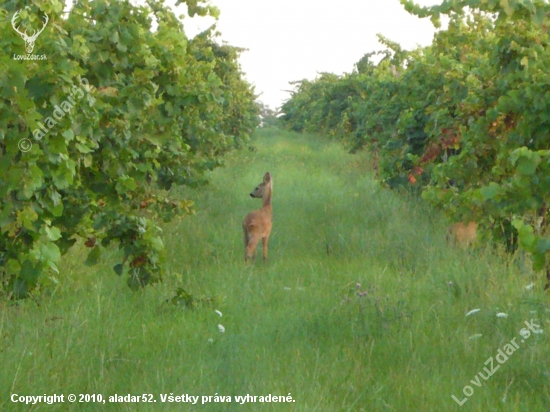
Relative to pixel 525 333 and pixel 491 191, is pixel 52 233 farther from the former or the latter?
pixel 525 333

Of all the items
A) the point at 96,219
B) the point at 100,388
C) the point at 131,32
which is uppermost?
the point at 131,32

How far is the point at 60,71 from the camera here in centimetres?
538

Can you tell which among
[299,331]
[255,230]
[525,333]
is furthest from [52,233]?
[255,230]

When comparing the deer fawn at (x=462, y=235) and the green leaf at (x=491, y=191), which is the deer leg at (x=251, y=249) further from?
the green leaf at (x=491, y=191)

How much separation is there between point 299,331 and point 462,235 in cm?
406

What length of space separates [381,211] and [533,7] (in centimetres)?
889

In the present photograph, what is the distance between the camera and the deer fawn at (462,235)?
9633 mm

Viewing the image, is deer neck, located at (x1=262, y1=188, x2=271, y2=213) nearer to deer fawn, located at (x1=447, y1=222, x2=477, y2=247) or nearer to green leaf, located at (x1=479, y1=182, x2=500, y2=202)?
deer fawn, located at (x1=447, y1=222, x2=477, y2=247)

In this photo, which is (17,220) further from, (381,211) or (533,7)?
(381,211)

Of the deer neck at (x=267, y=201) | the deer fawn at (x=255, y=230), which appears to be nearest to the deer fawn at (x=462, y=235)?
the deer fawn at (x=255, y=230)

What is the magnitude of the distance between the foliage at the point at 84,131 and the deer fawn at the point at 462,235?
347 cm

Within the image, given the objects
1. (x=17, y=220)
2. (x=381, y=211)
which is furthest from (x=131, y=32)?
(x=381, y=211)

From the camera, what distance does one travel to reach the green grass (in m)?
4.90

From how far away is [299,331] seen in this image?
6.39 m
